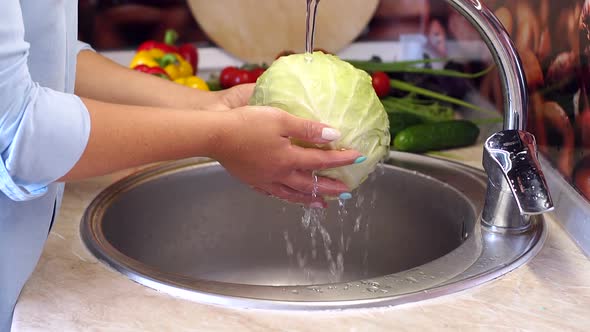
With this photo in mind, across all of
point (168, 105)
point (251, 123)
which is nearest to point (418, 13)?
point (168, 105)

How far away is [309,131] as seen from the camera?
112 cm

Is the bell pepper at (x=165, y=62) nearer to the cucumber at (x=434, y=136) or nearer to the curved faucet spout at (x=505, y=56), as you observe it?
the cucumber at (x=434, y=136)

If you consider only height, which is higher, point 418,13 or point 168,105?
point 418,13

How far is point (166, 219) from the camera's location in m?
1.64

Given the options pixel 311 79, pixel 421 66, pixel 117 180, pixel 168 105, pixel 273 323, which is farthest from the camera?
pixel 421 66

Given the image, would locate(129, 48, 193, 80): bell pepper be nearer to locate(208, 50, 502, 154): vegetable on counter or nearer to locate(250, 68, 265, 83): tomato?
locate(208, 50, 502, 154): vegetable on counter

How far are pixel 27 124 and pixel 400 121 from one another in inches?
45.0

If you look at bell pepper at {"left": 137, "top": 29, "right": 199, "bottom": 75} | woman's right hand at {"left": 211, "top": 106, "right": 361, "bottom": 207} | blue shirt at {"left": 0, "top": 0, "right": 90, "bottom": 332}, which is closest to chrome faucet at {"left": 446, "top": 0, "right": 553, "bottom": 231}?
woman's right hand at {"left": 211, "top": 106, "right": 361, "bottom": 207}

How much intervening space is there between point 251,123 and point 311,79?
0.19m

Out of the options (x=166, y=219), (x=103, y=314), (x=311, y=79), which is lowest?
(x=166, y=219)

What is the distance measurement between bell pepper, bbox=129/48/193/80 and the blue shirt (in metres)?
1.01

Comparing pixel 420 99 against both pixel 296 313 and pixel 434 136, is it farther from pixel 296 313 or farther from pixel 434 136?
pixel 296 313

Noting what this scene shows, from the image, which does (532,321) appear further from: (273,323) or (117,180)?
(117,180)

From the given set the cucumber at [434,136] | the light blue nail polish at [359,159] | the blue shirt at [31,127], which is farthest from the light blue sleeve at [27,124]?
the cucumber at [434,136]
